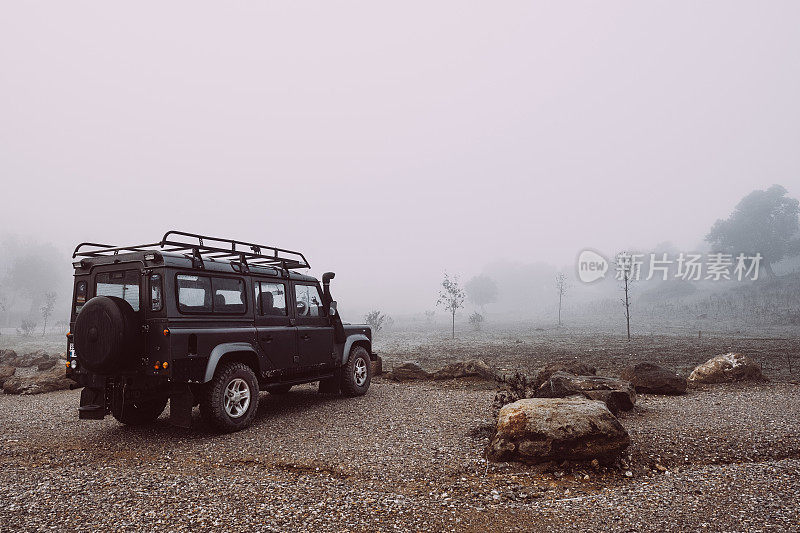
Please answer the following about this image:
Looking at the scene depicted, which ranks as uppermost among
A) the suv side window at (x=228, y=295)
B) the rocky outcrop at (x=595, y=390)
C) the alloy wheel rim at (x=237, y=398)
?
the suv side window at (x=228, y=295)

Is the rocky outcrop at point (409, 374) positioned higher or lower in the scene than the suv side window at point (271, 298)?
lower

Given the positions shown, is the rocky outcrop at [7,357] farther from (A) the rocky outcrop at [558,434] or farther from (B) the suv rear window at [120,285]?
(A) the rocky outcrop at [558,434]

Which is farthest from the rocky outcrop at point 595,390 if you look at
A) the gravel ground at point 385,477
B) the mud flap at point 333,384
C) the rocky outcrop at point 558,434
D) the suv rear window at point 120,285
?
the suv rear window at point 120,285

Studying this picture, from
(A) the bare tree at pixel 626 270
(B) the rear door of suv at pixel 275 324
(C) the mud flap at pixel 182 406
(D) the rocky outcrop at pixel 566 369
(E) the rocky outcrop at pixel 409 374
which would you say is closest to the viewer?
(C) the mud flap at pixel 182 406

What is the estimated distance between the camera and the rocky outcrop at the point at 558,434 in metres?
5.80

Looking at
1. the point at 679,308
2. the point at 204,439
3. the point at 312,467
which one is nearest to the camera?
the point at 312,467

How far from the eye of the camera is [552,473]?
5656mm

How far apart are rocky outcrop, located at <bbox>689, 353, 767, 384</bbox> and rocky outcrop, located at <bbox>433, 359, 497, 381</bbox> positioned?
18.5 ft

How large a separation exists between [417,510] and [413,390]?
24.1 ft

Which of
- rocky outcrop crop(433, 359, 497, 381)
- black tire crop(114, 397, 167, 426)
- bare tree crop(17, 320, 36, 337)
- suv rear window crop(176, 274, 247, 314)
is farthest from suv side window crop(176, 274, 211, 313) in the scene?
bare tree crop(17, 320, 36, 337)

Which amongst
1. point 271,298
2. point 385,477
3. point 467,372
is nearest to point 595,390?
point 467,372

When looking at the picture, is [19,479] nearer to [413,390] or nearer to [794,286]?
[413,390]


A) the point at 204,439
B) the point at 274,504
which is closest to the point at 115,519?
the point at 274,504

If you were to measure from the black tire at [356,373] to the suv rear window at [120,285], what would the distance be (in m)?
4.96
